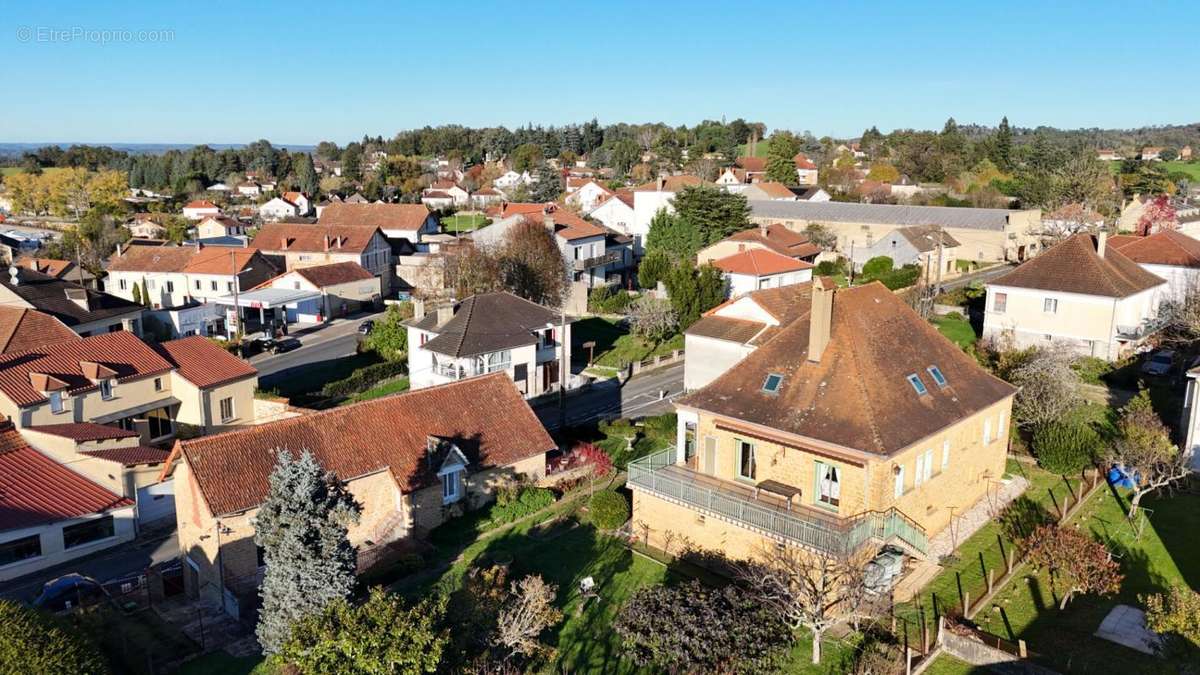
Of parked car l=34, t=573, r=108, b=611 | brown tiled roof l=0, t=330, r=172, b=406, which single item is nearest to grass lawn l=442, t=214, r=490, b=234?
brown tiled roof l=0, t=330, r=172, b=406

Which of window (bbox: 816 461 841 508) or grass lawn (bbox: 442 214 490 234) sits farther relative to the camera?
grass lawn (bbox: 442 214 490 234)

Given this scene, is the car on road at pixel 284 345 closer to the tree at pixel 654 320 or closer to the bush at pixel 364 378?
the bush at pixel 364 378

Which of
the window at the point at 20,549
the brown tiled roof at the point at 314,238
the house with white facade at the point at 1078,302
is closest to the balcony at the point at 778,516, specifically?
the window at the point at 20,549

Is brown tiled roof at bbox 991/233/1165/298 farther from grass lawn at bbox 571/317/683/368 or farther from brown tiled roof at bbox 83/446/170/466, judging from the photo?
brown tiled roof at bbox 83/446/170/466

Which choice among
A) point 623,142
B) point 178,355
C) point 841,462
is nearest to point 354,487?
point 841,462

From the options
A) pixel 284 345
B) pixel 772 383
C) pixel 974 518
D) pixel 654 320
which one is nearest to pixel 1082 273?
pixel 654 320

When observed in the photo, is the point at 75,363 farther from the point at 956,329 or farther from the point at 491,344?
the point at 956,329
